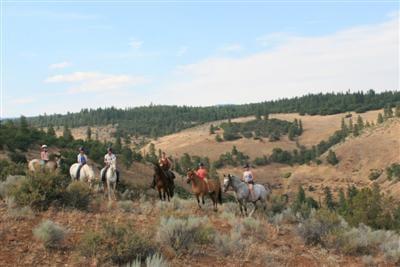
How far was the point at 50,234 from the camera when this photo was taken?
970 centimetres

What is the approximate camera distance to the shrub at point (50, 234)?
9.64 m

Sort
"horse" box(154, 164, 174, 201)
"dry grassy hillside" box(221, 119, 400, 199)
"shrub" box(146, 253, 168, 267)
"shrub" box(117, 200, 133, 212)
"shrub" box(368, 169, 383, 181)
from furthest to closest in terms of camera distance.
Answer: "dry grassy hillside" box(221, 119, 400, 199)
"shrub" box(368, 169, 383, 181)
"horse" box(154, 164, 174, 201)
"shrub" box(117, 200, 133, 212)
"shrub" box(146, 253, 168, 267)

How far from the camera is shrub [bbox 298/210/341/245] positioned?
14953mm

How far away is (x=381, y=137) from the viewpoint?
130 meters

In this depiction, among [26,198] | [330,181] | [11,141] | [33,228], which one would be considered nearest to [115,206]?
[26,198]

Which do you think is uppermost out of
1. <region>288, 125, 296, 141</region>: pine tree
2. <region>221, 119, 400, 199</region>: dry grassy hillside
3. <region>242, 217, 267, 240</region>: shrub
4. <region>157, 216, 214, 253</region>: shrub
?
<region>157, 216, 214, 253</region>: shrub

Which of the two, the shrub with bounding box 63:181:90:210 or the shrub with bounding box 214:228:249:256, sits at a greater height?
the shrub with bounding box 63:181:90:210

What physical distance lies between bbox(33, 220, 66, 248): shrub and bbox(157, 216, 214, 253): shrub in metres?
2.19

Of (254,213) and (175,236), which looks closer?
(175,236)

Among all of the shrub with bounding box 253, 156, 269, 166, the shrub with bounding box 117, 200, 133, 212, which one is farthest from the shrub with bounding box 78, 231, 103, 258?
the shrub with bounding box 253, 156, 269, 166

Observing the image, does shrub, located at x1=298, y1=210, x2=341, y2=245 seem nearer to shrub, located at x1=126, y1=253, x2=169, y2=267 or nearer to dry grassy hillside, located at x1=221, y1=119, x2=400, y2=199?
shrub, located at x1=126, y1=253, x2=169, y2=267

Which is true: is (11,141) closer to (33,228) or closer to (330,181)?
(33,228)

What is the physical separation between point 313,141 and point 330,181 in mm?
56304

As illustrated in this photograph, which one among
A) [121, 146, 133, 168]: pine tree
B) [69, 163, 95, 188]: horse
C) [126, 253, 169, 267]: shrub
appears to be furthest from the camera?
[121, 146, 133, 168]: pine tree
